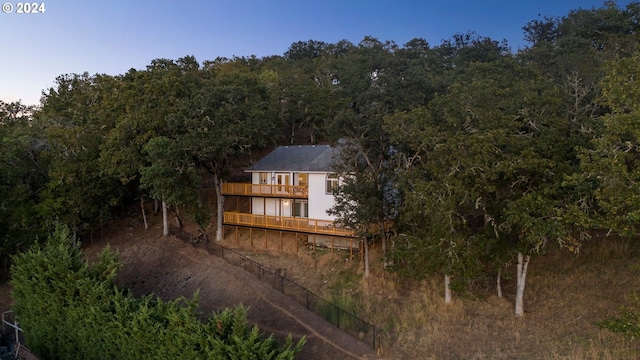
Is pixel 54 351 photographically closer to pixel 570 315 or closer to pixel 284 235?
pixel 284 235

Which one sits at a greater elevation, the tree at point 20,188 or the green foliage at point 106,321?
the tree at point 20,188

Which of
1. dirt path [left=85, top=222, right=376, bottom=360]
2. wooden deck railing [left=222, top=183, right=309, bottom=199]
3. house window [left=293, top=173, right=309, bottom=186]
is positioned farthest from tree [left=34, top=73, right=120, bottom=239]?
house window [left=293, top=173, right=309, bottom=186]

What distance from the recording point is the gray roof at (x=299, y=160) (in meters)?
29.9

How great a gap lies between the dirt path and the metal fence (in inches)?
25.4

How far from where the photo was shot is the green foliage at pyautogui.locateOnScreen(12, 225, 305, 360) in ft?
42.9

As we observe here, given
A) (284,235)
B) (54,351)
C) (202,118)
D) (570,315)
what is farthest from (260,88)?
(570,315)

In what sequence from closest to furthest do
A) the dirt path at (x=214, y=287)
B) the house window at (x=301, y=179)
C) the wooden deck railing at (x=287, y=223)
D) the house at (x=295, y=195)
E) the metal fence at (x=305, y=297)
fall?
the dirt path at (x=214, y=287)
the metal fence at (x=305, y=297)
the wooden deck railing at (x=287, y=223)
the house at (x=295, y=195)
the house window at (x=301, y=179)

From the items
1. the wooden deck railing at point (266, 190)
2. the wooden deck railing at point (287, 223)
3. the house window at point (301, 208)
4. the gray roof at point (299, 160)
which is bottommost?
the wooden deck railing at point (287, 223)

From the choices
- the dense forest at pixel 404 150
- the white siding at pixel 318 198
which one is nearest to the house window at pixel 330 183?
the white siding at pixel 318 198

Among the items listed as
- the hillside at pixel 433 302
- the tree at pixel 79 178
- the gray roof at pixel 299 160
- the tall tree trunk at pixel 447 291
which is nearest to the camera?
the hillside at pixel 433 302

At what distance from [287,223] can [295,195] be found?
222cm

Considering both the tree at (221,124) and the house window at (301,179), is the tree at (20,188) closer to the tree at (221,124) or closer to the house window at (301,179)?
the tree at (221,124)

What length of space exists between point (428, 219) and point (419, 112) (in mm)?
5345

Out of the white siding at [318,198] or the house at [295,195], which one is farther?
the white siding at [318,198]
